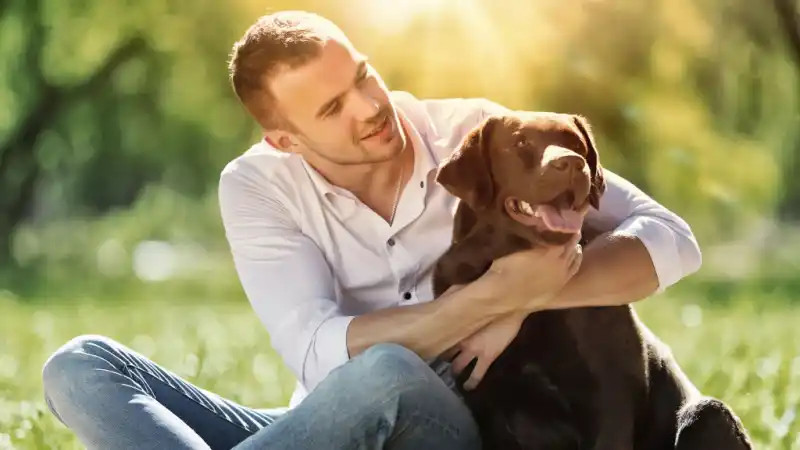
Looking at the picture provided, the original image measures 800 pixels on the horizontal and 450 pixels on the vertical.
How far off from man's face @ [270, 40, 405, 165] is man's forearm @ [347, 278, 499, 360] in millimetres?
337

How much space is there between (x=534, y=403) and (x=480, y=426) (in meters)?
0.11

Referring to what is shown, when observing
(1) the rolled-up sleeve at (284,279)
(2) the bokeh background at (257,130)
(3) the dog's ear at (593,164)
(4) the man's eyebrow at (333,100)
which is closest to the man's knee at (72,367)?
(1) the rolled-up sleeve at (284,279)

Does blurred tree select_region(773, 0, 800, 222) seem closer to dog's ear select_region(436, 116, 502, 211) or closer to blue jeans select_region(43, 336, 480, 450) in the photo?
dog's ear select_region(436, 116, 502, 211)

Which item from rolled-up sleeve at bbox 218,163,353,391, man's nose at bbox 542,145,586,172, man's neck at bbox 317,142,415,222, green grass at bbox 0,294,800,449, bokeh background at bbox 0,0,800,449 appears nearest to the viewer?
man's nose at bbox 542,145,586,172

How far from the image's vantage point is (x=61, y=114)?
918 centimetres

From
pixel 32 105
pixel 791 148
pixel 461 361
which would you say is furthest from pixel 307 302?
pixel 32 105

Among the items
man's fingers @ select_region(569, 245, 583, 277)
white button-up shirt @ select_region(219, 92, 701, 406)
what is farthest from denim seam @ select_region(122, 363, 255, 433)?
man's fingers @ select_region(569, 245, 583, 277)

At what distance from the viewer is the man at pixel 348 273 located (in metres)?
1.75

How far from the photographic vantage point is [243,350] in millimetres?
5020

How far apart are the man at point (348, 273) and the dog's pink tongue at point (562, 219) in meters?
0.07

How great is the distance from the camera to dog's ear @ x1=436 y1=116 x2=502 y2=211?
6.00ft

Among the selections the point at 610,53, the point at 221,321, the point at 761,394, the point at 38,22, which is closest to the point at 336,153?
the point at 761,394

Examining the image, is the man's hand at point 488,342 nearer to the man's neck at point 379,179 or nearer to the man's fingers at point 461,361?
the man's fingers at point 461,361

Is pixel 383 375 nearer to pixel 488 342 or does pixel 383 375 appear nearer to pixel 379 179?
pixel 488 342
